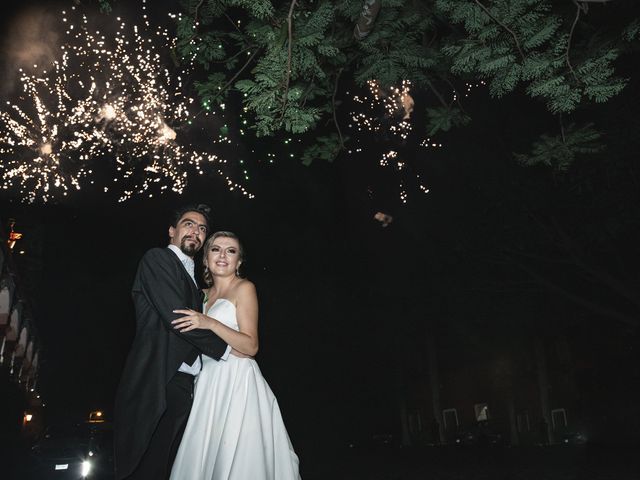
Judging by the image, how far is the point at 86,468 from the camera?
1020 centimetres

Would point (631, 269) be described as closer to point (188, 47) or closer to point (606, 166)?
point (606, 166)

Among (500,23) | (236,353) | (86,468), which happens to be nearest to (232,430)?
(236,353)

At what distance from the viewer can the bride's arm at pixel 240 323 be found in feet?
9.89

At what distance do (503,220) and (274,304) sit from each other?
17315 mm

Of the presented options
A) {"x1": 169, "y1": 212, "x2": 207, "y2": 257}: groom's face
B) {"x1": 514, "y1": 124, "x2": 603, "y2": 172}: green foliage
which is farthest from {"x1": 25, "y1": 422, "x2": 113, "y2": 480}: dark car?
{"x1": 514, "y1": 124, "x2": 603, "y2": 172}: green foliage

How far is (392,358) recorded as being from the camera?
39156 mm

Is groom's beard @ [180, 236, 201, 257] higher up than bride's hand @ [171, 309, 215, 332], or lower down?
higher up

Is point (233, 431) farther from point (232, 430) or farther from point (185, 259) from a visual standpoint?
point (185, 259)

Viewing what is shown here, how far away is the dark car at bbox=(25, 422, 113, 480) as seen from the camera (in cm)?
1016

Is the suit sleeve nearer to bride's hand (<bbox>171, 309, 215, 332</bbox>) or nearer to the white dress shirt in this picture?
bride's hand (<bbox>171, 309, 215, 332</bbox>)

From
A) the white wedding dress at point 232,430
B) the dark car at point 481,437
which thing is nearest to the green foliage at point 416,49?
the white wedding dress at point 232,430

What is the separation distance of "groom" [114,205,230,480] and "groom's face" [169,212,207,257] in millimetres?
170

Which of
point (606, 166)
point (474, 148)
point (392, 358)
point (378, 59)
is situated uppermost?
point (474, 148)

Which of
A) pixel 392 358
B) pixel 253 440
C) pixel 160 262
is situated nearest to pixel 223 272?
pixel 160 262
